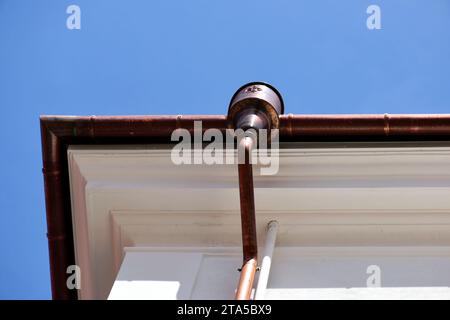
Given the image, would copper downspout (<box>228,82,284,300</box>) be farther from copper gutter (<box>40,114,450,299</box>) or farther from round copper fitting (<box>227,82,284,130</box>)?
copper gutter (<box>40,114,450,299</box>)

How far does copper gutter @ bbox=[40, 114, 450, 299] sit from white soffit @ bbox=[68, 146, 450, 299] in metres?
0.10

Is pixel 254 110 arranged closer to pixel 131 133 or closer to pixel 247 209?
pixel 247 209

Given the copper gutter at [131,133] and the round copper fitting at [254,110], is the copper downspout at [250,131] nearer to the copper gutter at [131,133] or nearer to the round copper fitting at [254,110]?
the round copper fitting at [254,110]

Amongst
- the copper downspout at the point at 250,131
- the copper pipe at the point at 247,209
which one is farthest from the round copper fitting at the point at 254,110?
the copper pipe at the point at 247,209

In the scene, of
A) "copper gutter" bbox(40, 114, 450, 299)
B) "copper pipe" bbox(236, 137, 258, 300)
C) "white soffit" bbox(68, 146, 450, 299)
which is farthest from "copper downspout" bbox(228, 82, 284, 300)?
"white soffit" bbox(68, 146, 450, 299)

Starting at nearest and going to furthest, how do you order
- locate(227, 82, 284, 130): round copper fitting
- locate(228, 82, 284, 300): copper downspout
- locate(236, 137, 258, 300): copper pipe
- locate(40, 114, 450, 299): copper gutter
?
1. locate(228, 82, 284, 300): copper downspout
2. locate(236, 137, 258, 300): copper pipe
3. locate(227, 82, 284, 130): round copper fitting
4. locate(40, 114, 450, 299): copper gutter

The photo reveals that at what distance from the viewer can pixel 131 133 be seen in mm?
7113

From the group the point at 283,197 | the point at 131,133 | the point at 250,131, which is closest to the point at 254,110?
the point at 250,131

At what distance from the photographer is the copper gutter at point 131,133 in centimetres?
690

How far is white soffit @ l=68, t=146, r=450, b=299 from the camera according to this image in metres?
6.96

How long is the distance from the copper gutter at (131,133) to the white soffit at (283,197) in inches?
3.8

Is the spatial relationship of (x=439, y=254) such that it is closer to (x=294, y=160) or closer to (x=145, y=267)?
(x=294, y=160)
